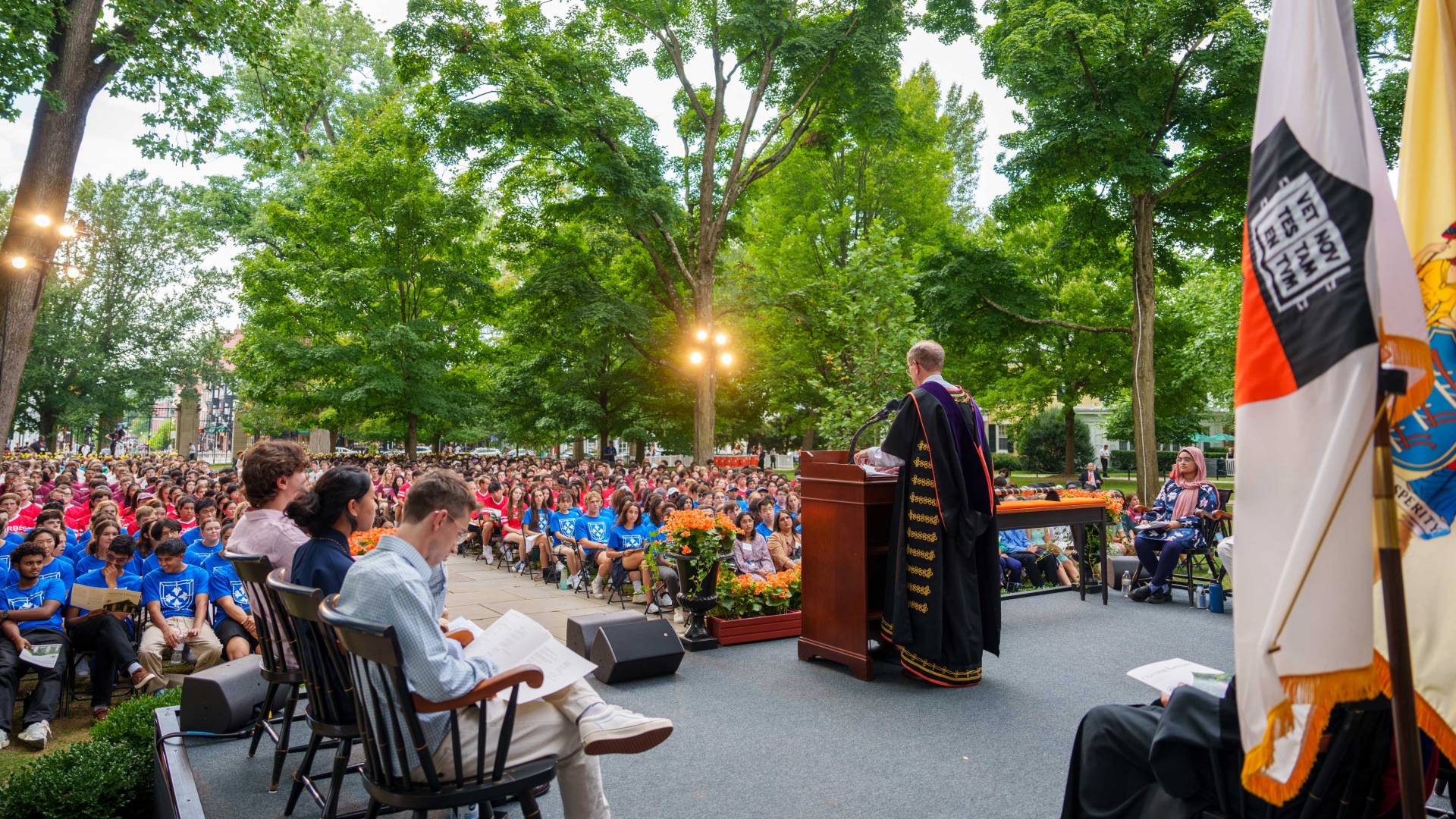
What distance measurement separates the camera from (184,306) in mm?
36500

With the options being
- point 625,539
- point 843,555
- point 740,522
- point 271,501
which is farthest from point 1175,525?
point 271,501

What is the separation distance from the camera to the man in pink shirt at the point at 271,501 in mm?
4340

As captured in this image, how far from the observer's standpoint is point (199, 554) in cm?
669

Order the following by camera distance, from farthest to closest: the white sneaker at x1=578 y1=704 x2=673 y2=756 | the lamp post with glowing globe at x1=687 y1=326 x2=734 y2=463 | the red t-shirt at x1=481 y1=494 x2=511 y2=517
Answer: the lamp post with glowing globe at x1=687 y1=326 x2=734 y2=463
the red t-shirt at x1=481 y1=494 x2=511 y2=517
the white sneaker at x1=578 y1=704 x2=673 y2=756

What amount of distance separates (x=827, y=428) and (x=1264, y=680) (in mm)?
15866

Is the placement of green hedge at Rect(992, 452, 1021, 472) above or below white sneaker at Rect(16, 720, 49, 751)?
above

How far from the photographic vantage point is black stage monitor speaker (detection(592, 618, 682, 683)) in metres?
5.48

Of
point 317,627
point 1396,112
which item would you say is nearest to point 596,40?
point 1396,112

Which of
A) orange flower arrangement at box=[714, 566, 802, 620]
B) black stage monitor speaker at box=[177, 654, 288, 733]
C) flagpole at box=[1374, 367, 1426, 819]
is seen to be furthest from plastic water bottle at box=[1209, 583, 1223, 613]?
black stage monitor speaker at box=[177, 654, 288, 733]

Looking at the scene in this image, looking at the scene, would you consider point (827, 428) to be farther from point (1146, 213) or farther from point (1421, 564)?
point (1421, 564)

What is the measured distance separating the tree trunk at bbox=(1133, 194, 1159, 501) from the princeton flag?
553 inches

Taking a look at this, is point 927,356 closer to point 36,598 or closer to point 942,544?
point 942,544

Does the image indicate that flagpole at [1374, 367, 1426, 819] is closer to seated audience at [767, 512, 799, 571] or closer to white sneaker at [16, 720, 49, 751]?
white sneaker at [16, 720, 49, 751]

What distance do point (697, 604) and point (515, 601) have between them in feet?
12.5
